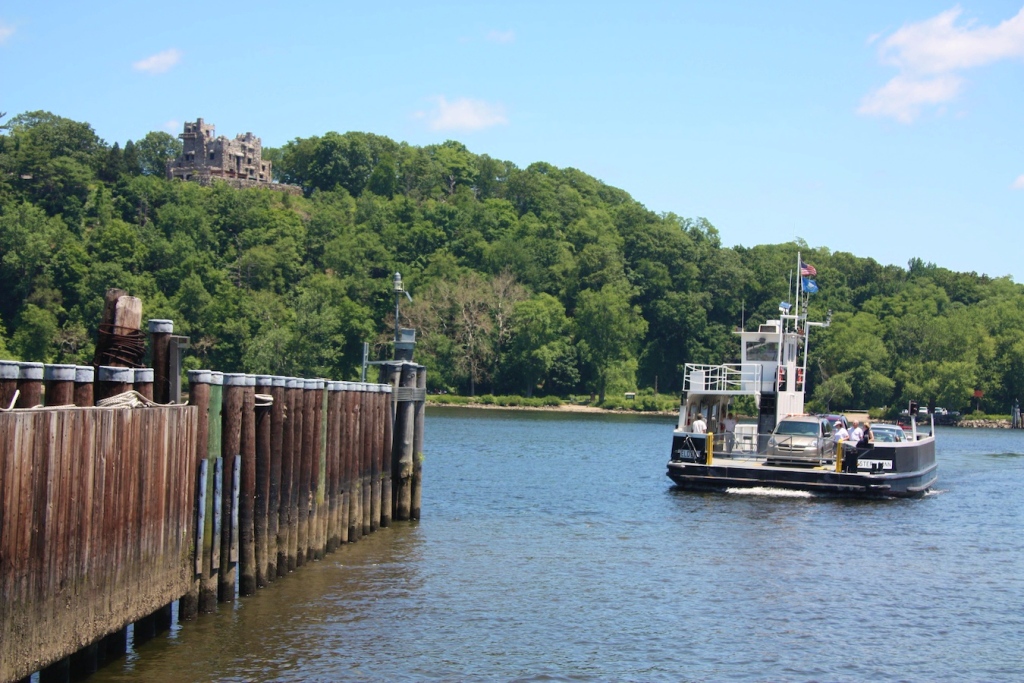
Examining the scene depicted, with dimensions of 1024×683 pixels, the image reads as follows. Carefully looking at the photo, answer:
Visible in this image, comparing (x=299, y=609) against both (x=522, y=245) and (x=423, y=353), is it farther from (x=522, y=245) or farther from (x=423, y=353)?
(x=522, y=245)

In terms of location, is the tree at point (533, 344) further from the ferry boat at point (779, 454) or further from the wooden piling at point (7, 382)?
the wooden piling at point (7, 382)

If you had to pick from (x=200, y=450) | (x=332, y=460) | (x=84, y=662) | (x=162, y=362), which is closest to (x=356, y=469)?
(x=332, y=460)

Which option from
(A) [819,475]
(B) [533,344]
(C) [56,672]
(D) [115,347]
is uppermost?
(B) [533,344]

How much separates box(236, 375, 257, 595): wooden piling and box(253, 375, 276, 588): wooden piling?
6.5 inches

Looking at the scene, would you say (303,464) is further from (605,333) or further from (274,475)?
(605,333)

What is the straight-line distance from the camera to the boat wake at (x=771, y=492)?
123ft

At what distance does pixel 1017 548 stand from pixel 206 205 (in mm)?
144952

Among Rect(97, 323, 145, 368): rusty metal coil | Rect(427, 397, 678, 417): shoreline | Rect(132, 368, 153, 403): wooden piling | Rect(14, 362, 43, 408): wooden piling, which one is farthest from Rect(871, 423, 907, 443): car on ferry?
Rect(427, 397, 678, 417): shoreline

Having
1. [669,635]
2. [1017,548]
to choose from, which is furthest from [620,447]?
[669,635]

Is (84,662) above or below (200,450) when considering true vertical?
below

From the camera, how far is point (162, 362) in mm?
16328

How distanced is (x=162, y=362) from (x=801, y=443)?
84.7 feet

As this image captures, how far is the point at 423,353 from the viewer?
123 m

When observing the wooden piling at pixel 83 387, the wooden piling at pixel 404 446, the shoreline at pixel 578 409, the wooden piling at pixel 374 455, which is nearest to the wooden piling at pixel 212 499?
the wooden piling at pixel 83 387
